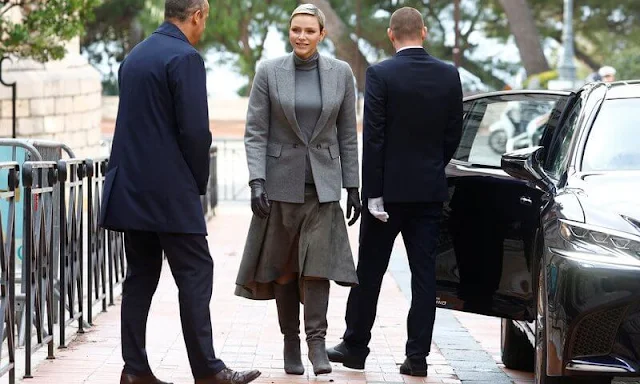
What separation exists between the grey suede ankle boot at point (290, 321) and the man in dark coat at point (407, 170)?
27cm

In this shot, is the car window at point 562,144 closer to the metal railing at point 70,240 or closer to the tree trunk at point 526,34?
the metal railing at point 70,240

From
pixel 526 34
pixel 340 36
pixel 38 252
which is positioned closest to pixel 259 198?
pixel 38 252

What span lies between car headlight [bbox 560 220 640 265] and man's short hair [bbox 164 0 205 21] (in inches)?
75.7

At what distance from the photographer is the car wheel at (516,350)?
317 inches

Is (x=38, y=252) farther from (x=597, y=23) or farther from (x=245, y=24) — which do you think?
(x=245, y=24)

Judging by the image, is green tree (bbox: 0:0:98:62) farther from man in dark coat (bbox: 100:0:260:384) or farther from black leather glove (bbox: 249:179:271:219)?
man in dark coat (bbox: 100:0:260:384)

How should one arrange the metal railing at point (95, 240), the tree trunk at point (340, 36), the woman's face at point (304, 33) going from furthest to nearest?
the tree trunk at point (340, 36), the metal railing at point (95, 240), the woman's face at point (304, 33)

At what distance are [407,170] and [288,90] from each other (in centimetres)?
73

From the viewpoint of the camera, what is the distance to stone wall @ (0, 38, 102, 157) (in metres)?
19.5

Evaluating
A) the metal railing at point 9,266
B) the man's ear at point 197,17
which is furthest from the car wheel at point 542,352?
the metal railing at point 9,266

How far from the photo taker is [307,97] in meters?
7.09

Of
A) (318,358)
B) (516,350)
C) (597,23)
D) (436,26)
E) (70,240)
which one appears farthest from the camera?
(436,26)

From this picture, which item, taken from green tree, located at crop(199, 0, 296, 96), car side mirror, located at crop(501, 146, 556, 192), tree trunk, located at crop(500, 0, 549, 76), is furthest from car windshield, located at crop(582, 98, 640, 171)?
green tree, located at crop(199, 0, 296, 96)

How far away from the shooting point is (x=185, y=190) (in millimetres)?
6172
